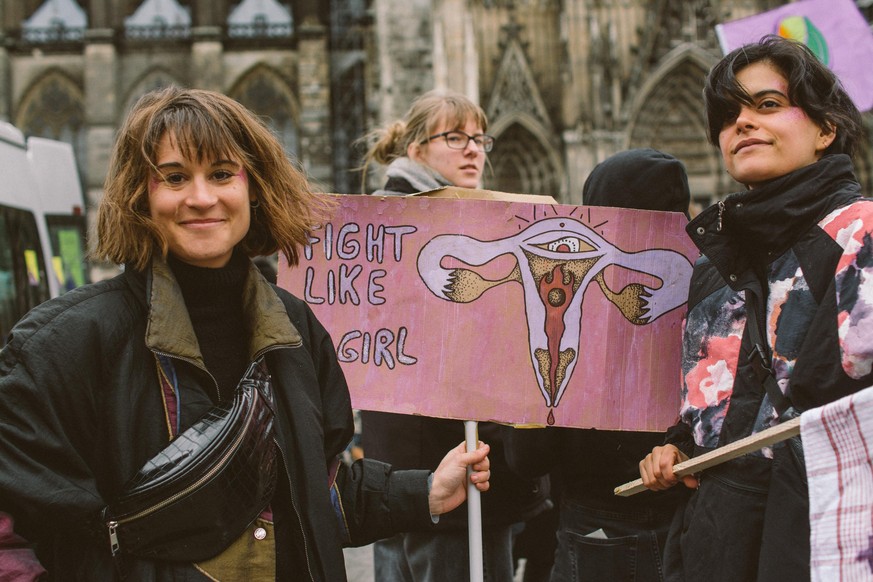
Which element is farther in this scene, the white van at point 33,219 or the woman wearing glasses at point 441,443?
the white van at point 33,219

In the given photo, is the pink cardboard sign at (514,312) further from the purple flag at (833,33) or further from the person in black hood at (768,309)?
the purple flag at (833,33)

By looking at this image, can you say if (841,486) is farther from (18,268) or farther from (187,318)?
(18,268)

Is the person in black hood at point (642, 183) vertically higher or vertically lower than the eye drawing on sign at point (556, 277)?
higher

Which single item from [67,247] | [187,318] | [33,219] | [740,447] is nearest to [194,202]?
[187,318]

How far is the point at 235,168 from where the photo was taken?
1.85m

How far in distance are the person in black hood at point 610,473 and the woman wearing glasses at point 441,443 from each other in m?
0.26

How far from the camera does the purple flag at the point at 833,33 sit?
287 inches

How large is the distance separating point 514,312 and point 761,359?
0.85m

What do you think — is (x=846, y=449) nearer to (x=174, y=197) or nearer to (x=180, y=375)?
(x=180, y=375)

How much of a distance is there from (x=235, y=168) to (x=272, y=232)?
20 centimetres

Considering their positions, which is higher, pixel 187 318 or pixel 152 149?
pixel 152 149

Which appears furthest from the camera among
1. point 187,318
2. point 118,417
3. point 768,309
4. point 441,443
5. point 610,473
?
point 441,443

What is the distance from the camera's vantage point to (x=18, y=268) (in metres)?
6.38

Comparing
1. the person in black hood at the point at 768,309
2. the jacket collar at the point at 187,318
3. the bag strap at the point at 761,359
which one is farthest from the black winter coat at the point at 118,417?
the bag strap at the point at 761,359
